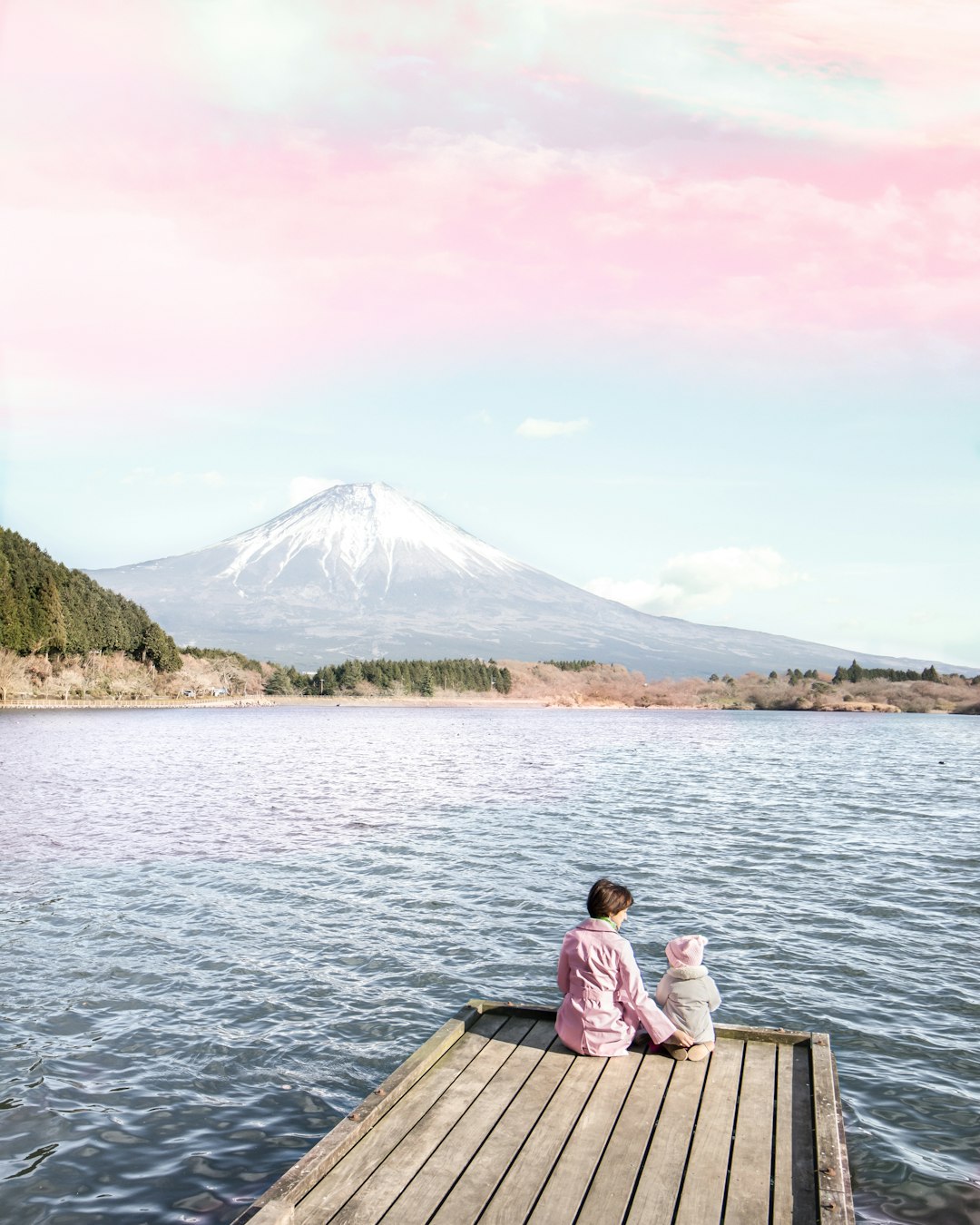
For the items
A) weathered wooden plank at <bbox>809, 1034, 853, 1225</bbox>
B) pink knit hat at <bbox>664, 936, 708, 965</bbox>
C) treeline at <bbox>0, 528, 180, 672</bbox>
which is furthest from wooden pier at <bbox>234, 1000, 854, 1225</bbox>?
treeline at <bbox>0, 528, 180, 672</bbox>

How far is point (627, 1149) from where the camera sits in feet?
23.2

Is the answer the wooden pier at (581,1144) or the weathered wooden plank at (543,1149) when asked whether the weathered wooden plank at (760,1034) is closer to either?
the wooden pier at (581,1144)

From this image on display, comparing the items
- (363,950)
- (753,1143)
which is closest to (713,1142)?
(753,1143)

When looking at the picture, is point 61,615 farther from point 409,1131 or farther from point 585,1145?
point 585,1145

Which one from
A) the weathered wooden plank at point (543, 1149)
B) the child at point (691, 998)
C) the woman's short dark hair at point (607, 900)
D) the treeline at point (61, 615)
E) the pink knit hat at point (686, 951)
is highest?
the treeline at point (61, 615)

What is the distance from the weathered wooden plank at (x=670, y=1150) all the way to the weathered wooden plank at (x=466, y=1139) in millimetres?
1140

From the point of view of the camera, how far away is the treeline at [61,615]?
376 feet

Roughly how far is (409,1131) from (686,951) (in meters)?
3.01

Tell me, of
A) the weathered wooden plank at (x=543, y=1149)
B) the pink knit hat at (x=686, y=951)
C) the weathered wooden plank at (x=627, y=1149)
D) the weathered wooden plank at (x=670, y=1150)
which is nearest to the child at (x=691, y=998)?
the pink knit hat at (x=686, y=951)

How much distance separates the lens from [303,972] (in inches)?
562

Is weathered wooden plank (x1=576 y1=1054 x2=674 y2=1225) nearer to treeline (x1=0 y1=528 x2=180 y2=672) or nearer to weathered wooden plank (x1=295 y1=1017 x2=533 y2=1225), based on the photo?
weathered wooden plank (x1=295 y1=1017 x2=533 y2=1225)

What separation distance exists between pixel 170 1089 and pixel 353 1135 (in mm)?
3864

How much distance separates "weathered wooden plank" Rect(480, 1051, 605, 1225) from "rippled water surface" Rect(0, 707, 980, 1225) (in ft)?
8.25

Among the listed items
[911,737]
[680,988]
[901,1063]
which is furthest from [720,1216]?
[911,737]
